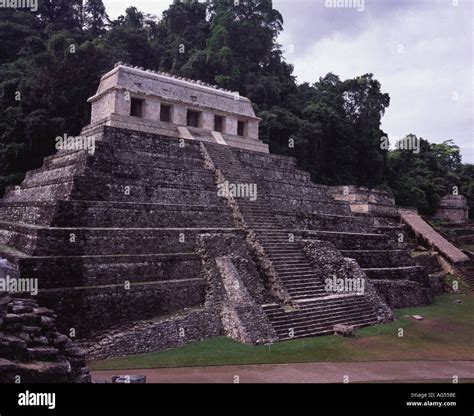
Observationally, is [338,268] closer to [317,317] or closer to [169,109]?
[317,317]

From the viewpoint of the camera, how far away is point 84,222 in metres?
13.6

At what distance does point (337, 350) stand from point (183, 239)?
616cm

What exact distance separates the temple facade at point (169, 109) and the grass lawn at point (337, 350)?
1076cm

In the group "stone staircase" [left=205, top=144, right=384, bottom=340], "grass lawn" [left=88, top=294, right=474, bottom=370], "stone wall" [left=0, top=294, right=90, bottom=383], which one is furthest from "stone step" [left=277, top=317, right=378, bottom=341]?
"stone wall" [left=0, top=294, right=90, bottom=383]

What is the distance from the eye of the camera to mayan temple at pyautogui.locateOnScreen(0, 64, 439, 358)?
12.2m

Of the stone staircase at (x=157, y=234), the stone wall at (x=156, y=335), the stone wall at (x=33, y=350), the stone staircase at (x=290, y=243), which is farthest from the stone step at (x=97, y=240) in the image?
the stone wall at (x=33, y=350)

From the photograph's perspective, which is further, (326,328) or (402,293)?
(402,293)

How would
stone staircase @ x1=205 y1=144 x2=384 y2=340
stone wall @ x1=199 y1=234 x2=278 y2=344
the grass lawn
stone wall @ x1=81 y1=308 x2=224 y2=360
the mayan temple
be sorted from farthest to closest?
stone staircase @ x1=205 y1=144 x2=384 y2=340, stone wall @ x1=199 y1=234 x2=278 y2=344, the mayan temple, stone wall @ x1=81 y1=308 x2=224 y2=360, the grass lawn

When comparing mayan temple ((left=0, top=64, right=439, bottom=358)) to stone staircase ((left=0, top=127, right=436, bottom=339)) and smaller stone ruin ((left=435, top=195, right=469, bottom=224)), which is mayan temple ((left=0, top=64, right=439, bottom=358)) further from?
smaller stone ruin ((left=435, top=195, right=469, bottom=224))

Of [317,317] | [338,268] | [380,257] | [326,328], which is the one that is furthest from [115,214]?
[380,257]

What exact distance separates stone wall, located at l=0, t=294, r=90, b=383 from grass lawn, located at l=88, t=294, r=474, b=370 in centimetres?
197

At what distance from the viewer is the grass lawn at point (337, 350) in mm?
10797

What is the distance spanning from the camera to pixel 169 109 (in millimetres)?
22531
